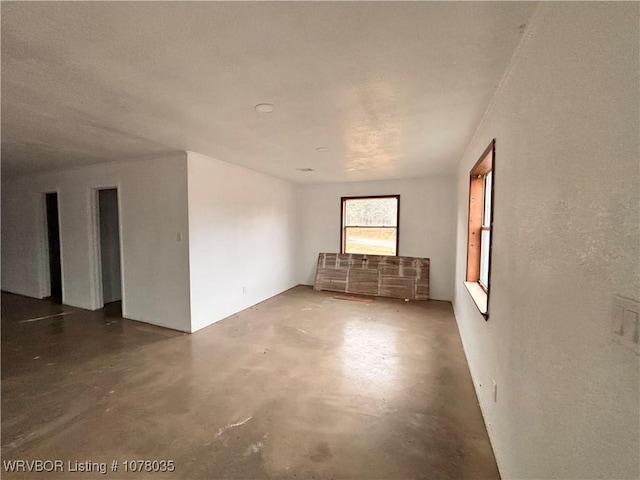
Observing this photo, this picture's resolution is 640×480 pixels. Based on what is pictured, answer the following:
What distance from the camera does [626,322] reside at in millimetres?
650

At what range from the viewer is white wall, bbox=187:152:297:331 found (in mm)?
3721

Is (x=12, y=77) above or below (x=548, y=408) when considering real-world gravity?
above

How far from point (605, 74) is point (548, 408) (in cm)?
111

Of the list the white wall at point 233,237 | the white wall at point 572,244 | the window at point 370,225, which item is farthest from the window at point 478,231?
the white wall at point 233,237

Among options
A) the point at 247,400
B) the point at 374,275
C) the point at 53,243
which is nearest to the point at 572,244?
the point at 247,400

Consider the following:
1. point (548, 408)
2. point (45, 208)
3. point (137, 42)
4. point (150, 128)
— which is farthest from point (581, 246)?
point (45, 208)

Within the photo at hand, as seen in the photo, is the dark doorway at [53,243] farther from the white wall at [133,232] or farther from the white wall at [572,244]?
the white wall at [572,244]

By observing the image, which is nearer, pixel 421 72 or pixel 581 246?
pixel 581 246

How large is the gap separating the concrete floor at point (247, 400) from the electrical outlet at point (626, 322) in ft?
4.74

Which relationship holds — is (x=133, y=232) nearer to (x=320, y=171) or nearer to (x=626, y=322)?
(x=320, y=171)

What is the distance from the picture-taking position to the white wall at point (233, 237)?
3.72m

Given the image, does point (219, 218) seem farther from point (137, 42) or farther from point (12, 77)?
point (137, 42)

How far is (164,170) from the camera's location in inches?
145

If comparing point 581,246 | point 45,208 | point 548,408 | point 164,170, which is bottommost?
point 548,408
